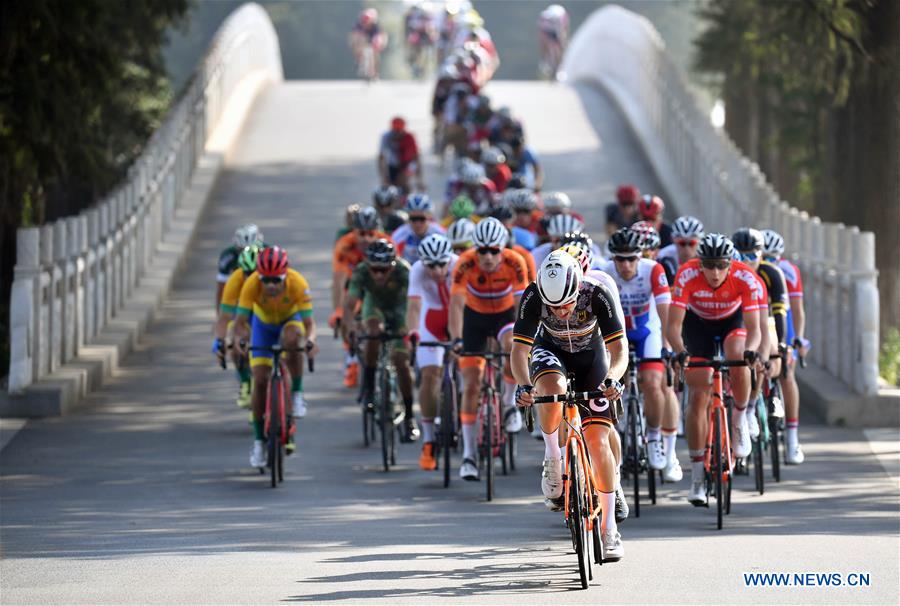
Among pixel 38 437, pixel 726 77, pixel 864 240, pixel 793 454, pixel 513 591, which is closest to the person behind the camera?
pixel 513 591

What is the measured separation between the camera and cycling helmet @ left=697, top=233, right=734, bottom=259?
13.3 m

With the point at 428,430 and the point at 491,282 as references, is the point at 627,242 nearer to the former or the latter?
the point at 491,282

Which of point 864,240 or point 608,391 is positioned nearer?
point 608,391

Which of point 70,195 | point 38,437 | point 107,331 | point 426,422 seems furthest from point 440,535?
point 70,195

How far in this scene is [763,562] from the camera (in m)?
11.2

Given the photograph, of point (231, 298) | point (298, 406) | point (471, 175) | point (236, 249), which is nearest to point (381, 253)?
point (231, 298)

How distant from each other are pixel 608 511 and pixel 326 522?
2.66 metres

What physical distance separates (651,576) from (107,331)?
39.1 feet

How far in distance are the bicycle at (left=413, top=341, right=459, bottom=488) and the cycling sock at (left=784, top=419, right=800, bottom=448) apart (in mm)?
2427

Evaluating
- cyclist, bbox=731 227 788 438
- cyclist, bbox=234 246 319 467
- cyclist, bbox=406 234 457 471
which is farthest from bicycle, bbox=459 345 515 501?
cyclist, bbox=731 227 788 438

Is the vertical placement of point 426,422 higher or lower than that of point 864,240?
lower

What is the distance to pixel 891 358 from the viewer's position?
2234cm

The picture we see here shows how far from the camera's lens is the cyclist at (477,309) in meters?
14.4

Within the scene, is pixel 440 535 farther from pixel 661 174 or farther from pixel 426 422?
pixel 661 174
